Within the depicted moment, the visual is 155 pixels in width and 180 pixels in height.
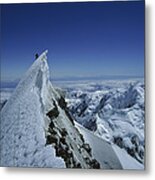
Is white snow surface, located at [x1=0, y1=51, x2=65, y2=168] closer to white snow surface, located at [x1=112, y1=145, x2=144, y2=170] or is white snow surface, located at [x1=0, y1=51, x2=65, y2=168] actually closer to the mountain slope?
the mountain slope

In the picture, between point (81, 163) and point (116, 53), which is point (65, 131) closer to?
point (81, 163)

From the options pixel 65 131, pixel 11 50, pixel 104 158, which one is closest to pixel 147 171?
pixel 104 158

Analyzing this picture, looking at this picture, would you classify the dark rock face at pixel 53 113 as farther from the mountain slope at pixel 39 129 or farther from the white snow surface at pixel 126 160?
the white snow surface at pixel 126 160

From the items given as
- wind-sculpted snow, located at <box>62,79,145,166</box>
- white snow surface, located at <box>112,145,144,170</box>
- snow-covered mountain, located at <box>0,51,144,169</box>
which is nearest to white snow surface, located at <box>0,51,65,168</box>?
snow-covered mountain, located at <box>0,51,144,169</box>

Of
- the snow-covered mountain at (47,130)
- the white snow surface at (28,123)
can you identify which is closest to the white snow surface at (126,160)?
the snow-covered mountain at (47,130)

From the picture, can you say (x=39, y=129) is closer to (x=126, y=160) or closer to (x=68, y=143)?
(x=68, y=143)
